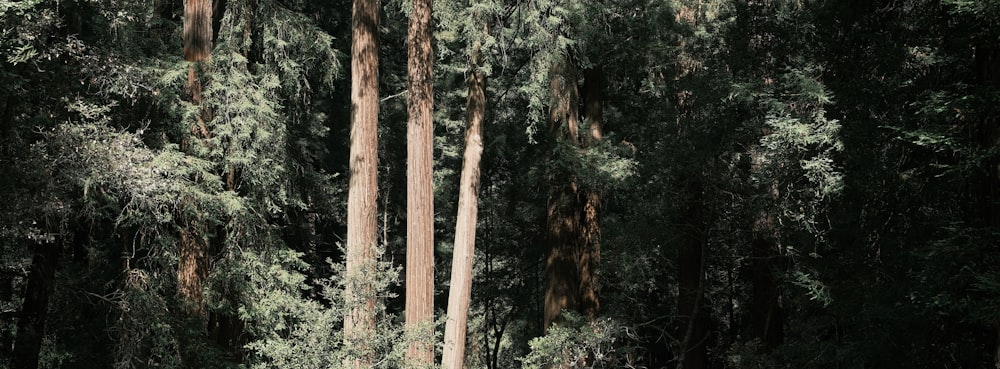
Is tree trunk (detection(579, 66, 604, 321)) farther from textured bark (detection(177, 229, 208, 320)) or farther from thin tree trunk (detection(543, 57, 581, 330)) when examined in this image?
textured bark (detection(177, 229, 208, 320))

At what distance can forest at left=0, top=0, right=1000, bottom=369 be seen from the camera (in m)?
9.41

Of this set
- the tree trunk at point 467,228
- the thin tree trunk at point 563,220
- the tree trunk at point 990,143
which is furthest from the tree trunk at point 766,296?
the tree trunk at point 467,228

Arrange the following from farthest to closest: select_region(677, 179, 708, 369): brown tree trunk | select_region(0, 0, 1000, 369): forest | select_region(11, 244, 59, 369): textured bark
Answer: select_region(677, 179, 708, 369): brown tree trunk
select_region(11, 244, 59, 369): textured bark
select_region(0, 0, 1000, 369): forest

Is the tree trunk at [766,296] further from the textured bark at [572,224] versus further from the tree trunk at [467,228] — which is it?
the tree trunk at [467,228]

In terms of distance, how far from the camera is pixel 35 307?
41.4 feet

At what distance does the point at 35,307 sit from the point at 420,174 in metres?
6.21

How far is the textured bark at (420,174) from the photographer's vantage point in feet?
35.4

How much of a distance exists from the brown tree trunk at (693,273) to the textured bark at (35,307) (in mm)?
9278

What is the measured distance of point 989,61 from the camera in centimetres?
932

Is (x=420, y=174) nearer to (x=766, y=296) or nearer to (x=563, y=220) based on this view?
(x=563, y=220)

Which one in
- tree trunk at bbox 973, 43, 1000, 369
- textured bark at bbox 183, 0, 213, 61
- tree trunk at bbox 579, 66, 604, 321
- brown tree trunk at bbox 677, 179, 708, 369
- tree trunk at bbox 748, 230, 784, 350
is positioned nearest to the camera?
tree trunk at bbox 973, 43, 1000, 369

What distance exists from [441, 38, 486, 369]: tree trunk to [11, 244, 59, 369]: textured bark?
18.4 ft

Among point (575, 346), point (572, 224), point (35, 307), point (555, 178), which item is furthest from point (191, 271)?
point (572, 224)

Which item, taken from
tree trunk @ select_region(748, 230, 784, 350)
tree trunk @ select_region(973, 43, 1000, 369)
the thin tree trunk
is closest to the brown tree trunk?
tree trunk @ select_region(748, 230, 784, 350)
